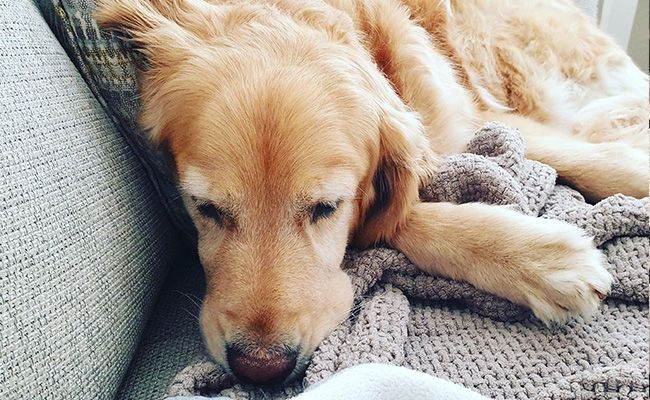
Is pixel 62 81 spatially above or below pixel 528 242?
above

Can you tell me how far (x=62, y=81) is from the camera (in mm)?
1234

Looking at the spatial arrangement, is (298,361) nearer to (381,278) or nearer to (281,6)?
(381,278)

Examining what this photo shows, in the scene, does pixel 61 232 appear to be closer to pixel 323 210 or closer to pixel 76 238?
pixel 76 238

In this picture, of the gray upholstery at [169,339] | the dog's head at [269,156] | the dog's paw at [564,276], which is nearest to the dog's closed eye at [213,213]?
the dog's head at [269,156]

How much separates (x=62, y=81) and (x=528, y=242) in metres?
1.01

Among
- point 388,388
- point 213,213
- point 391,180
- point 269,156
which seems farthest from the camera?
point 391,180

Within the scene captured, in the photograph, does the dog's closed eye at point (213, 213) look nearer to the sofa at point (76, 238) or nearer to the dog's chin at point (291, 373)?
the sofa at point (76, 238)

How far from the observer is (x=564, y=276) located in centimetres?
119

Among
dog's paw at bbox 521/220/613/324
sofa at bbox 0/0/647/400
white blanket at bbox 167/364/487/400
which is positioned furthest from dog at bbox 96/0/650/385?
white blanket at bbox 167/364/487/400

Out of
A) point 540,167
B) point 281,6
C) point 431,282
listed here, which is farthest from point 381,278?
point 281,6

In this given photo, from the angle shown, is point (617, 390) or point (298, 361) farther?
point (298, 361)

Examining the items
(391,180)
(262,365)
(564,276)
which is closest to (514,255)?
(564,276)

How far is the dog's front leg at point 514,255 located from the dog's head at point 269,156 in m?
0.12

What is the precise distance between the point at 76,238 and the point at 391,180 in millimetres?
717
